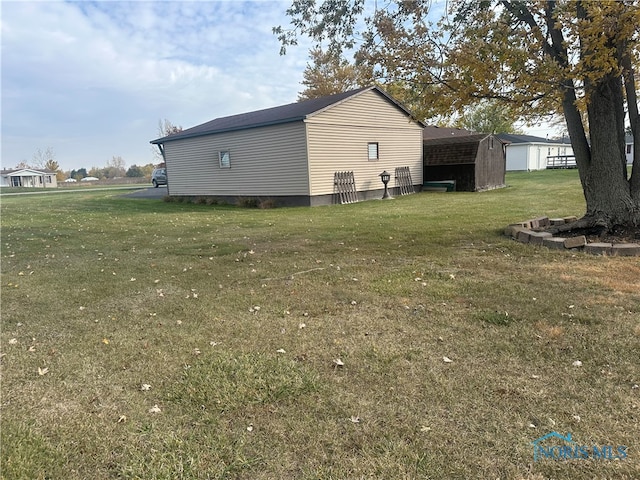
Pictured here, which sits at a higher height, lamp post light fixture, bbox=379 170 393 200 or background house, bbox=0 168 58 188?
background house, bbox=0 168 58 188

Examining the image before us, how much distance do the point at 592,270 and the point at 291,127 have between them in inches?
450

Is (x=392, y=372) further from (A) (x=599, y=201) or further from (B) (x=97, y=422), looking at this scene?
(A) (x=599, y=201)

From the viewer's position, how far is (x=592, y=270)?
15.5 ft

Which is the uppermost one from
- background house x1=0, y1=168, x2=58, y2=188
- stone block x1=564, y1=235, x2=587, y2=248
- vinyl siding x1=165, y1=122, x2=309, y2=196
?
background house x1=0, y1=168, x2=58, y2=188

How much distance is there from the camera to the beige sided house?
14516 millimetres

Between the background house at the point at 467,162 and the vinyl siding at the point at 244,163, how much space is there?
8149 mm

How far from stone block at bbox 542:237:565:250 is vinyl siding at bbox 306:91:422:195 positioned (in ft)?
30.6

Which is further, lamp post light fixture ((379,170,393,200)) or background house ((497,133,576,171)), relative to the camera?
background house ((497,133,576,171))

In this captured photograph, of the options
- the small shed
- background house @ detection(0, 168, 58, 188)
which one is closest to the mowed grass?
the small shed

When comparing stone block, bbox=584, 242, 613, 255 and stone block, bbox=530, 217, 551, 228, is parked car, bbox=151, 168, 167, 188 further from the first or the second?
stone block, bbox=584, 242, 613, 255

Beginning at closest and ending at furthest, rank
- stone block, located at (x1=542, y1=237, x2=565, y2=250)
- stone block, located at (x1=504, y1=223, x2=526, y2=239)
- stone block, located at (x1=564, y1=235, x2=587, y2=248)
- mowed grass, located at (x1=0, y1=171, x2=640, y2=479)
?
mowed grass, located at (x1=0, y1=171, x2=640, y2=479) < stone block, located at (x1=564, y1=235, x2=587, y2=248) < stone block, located at (x1=542, y1=237, x2=565, y2=250) < stone block, located at (x1=504, y1=223, x2=526, y2=239)

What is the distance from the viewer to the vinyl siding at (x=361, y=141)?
1460 centimetres

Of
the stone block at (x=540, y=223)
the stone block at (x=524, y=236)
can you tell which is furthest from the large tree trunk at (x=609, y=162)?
the stone block at (x=540, y=223)

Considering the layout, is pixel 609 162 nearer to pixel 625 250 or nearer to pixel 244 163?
pixel 625 250
